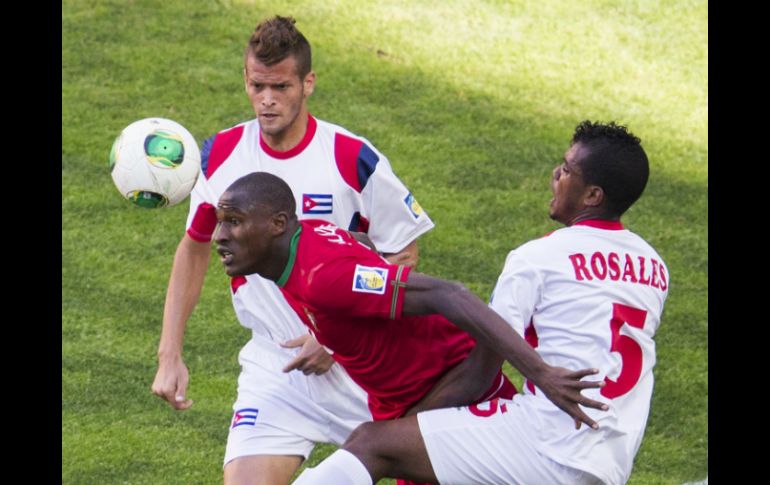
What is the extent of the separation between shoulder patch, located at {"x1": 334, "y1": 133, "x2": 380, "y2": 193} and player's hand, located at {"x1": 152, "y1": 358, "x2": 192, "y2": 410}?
1.10m

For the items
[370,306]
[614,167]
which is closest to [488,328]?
[370,306]

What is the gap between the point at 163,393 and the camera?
5777mm

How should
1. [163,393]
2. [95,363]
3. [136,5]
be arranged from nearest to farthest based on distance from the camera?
[163,393], [95,363], [136,5]

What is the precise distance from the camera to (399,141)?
11312 millimetres

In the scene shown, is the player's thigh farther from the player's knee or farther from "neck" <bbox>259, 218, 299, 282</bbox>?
"neck" <bbox>259, 218, 299, 282</bbox>

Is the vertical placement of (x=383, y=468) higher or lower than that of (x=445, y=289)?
lower

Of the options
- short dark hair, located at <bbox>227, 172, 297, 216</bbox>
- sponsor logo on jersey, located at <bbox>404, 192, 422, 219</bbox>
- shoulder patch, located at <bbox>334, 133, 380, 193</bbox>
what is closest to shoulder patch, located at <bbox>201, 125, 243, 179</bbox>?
shoulder patch, located at <bbox>334, 133, 380, 193</bbox>

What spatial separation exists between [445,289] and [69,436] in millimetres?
3710

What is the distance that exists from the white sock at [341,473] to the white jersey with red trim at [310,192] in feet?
3.75

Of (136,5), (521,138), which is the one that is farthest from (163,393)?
(136,5)

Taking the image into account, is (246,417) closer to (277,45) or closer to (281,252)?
(281,252)

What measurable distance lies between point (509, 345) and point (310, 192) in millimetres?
1622

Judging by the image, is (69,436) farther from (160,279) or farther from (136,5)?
(136,5)
